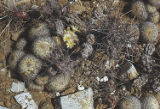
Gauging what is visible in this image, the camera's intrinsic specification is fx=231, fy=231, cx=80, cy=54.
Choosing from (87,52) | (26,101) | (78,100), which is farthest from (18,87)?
(87,52)

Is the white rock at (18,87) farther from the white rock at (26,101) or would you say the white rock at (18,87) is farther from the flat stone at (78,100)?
the flat stone at (78,100)

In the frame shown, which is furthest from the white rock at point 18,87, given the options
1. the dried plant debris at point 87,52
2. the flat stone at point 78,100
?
the flat stone at point 78,100

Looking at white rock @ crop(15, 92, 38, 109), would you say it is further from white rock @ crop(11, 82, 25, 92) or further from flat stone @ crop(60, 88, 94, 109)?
flat stone @ crop(60, 88, 94, 109)

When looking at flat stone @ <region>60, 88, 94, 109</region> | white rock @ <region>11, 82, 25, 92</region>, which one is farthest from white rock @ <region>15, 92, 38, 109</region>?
flat stone @ <region>60, 88, 94, 109</region>

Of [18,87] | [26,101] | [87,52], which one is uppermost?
[87,52]

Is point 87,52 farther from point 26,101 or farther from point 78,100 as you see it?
point 26,101

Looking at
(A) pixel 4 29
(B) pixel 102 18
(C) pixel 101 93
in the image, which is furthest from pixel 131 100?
(A) pixel 4 29

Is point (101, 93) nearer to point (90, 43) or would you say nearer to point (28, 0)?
point (90, 43)
